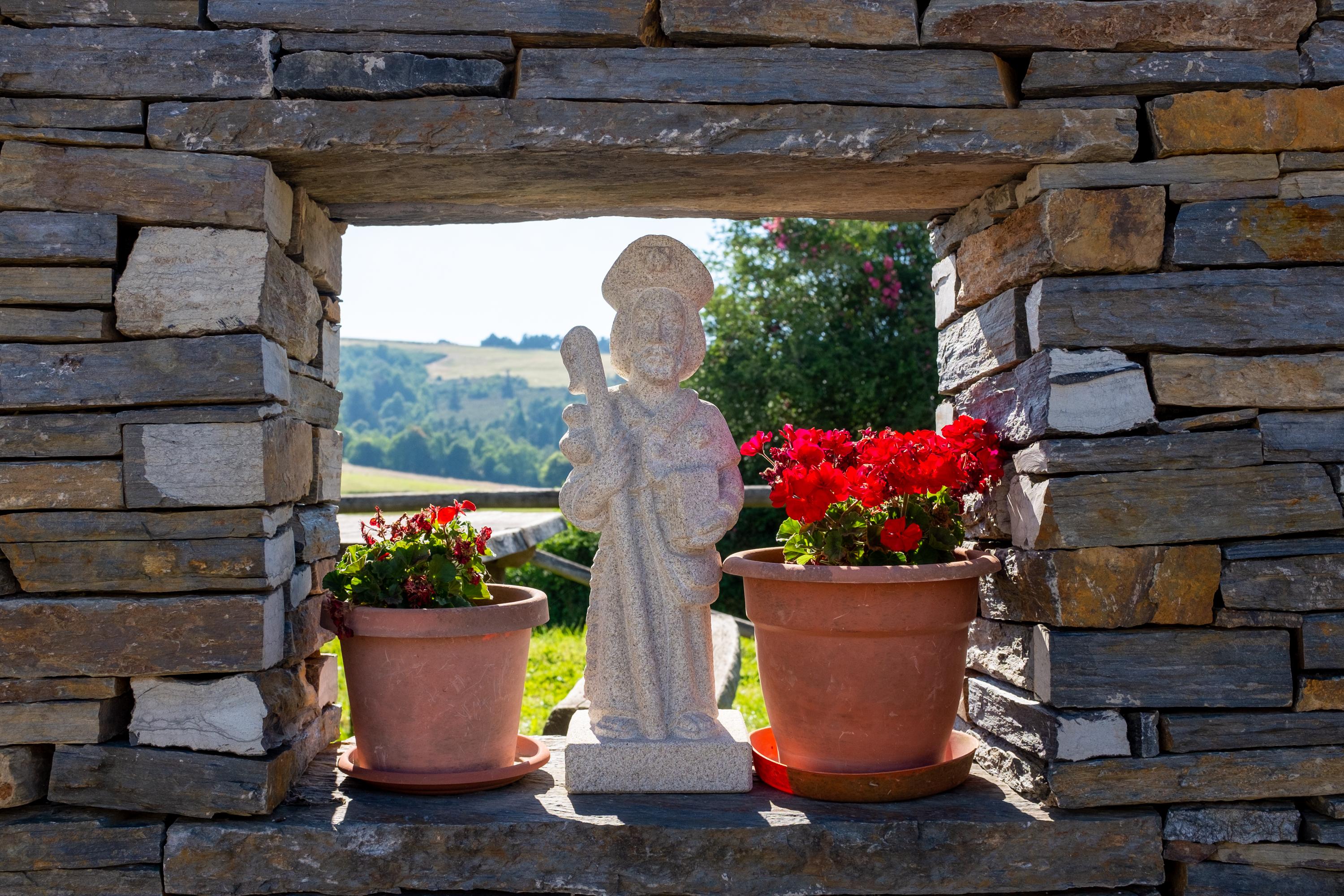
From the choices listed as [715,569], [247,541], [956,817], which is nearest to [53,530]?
[247,541]

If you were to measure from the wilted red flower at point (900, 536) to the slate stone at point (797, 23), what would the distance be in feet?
3.89

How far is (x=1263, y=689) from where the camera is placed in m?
2.49

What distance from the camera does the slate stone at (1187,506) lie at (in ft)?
8.20

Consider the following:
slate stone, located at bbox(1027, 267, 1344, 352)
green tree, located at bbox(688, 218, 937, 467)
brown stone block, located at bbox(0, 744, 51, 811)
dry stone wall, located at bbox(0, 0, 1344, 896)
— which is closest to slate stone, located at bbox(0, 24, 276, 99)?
dry stone wall, located at bbox(0, 0, 1344, 896)

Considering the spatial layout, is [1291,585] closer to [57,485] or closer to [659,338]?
[659,338]

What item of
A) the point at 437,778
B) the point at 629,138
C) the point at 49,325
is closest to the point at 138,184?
the point at 49,325

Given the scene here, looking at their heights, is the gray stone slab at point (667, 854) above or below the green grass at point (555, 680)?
above

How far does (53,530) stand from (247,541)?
0.45m

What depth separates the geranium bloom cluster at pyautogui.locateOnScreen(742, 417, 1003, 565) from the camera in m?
2.59

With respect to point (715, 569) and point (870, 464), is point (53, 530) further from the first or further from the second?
point (870, 464)

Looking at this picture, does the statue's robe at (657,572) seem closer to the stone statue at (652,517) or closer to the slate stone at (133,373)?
the stone statue at (652,517)

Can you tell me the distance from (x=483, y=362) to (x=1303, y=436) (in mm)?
42685

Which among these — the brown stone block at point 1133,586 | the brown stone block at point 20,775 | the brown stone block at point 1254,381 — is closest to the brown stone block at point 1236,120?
the brown stone block at point 1254,381

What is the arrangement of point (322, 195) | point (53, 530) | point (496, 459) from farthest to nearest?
point (496, 459) < point (322, 195) < point (53, 530)
